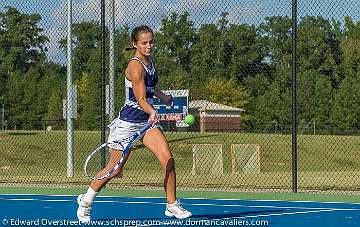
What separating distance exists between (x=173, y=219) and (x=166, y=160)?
0.71 metres

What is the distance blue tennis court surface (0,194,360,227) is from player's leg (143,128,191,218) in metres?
0.12

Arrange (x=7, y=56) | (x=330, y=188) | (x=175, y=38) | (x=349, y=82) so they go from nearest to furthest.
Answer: (x=330, y=188)
(x=175, y=38)
(x=7, y=56)
(x=349, y=82)

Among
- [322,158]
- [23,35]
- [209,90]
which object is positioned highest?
[23,35]

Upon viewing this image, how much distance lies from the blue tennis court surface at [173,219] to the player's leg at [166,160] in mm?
121

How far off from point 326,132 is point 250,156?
28.8 feet

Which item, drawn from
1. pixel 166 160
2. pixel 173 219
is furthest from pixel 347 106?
pixel 166 160

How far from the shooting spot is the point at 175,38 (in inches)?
1106

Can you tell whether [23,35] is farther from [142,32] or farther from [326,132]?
[142,32]

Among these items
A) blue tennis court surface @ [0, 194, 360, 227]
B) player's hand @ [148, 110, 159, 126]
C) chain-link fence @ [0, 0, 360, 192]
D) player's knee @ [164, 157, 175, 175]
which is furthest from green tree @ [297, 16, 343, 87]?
player's hand @ [148, 110, 159, 126]

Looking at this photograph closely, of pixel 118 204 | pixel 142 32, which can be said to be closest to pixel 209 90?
pixel 118 204

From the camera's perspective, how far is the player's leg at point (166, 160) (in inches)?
356

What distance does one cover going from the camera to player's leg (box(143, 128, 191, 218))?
356 inches

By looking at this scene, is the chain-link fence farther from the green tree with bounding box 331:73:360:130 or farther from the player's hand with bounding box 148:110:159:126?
the player's hand with bounding box 148:110:159:126

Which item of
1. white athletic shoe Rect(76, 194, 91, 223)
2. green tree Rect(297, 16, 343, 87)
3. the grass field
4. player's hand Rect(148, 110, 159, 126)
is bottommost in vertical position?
the grass field
